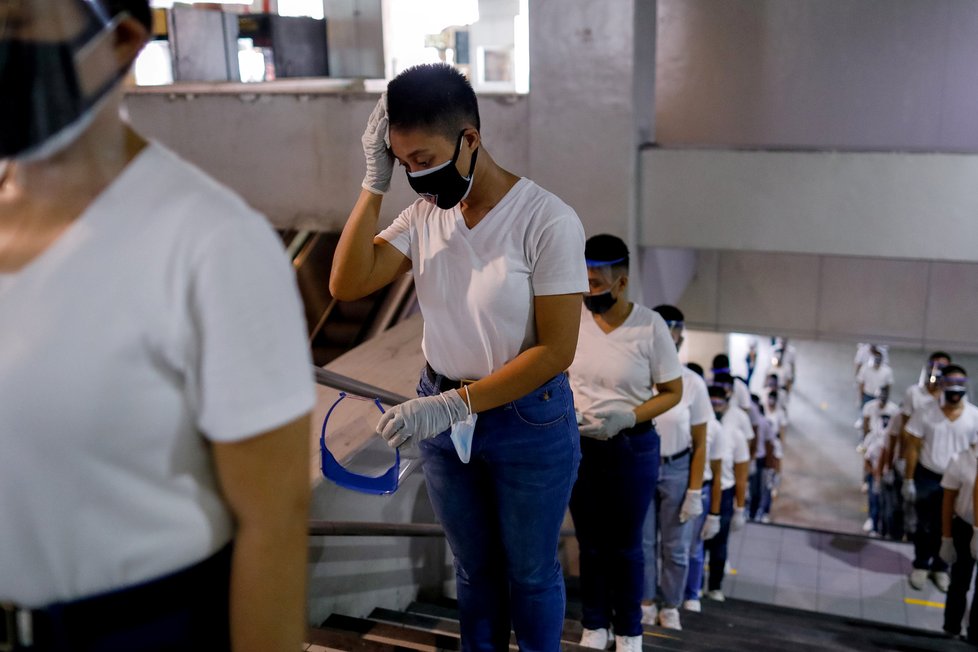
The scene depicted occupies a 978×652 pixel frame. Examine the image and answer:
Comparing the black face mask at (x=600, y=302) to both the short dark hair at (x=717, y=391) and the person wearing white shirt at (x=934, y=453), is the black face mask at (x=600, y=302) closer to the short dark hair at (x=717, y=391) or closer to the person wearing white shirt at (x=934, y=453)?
the short dark hair at (x=717, y=391)

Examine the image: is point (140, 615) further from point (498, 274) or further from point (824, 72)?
point (824, 72)

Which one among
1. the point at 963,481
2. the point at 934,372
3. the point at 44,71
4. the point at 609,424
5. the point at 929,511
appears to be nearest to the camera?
the point at 44,71

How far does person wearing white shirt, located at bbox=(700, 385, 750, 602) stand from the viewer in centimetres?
512

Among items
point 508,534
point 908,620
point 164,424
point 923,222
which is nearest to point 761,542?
point 908,620

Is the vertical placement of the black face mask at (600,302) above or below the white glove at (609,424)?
above

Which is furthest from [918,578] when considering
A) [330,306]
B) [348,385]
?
[348,385]

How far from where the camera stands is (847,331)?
27.8 feet

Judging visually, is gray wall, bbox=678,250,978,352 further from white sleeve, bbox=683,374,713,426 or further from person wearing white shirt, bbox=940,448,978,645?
white sleeve, bbox=683,374,713,426

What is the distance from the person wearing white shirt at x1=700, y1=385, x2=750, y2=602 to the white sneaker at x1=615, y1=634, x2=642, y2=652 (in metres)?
2.12

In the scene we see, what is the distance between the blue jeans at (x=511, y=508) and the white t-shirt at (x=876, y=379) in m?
8.85

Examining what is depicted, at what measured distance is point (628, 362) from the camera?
2.99 meters

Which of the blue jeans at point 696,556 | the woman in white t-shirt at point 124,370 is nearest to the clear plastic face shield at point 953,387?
the blue jeans at point 696,556

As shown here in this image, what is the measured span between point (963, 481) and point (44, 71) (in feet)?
16.8

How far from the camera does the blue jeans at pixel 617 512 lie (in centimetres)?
284
